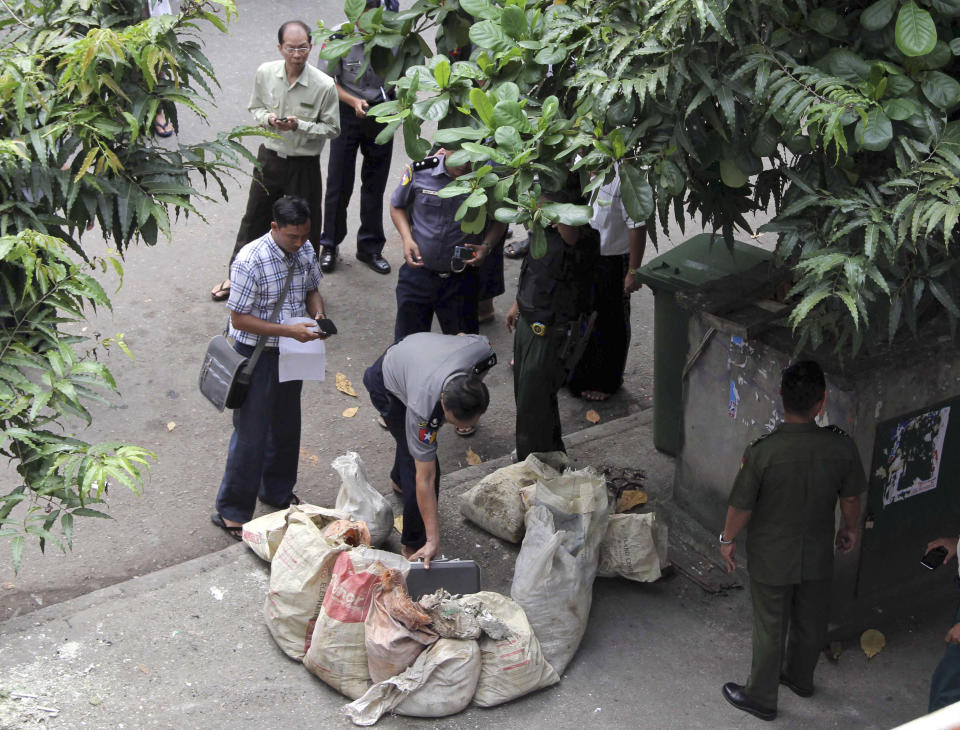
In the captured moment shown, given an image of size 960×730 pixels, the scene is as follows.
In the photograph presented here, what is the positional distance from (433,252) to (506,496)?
1.50 meters

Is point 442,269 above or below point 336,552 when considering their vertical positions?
above

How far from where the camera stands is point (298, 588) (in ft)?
16.4

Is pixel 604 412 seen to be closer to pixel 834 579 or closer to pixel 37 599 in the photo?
pixel 834 579

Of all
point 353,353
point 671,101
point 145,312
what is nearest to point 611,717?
point 671,101

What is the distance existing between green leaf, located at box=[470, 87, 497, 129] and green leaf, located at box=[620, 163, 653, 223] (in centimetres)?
52

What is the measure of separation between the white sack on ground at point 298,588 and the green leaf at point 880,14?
305 cm

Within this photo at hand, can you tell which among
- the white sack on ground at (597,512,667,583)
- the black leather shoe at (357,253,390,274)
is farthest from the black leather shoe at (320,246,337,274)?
the white sack on ground at (597,512,667,583)

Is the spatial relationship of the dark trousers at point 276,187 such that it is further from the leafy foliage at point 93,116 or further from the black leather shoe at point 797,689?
the black leather shoe at point 797,689

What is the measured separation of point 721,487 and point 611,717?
1436 mm

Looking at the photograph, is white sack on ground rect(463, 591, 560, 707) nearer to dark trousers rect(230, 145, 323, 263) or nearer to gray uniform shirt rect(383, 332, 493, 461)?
gray uniform shirt rect(383, 332, 493, 461)

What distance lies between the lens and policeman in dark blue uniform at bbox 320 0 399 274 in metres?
8.07

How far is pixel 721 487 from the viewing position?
5.71 m

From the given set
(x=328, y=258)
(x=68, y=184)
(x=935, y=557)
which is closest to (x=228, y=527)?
(x=68, y=184)

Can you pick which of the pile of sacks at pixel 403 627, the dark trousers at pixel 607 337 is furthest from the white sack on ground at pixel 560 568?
the dark trousers at pixel 607 337
